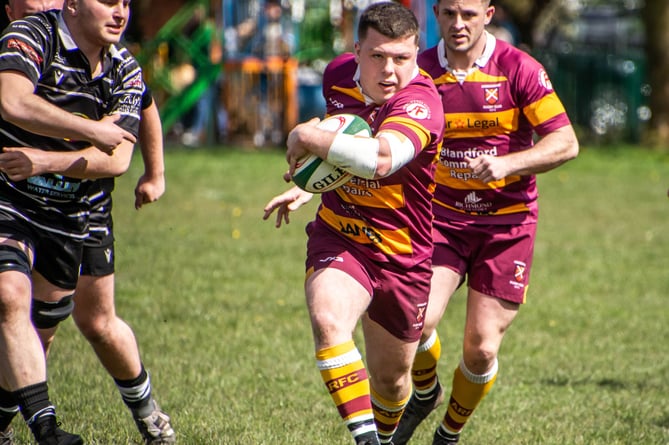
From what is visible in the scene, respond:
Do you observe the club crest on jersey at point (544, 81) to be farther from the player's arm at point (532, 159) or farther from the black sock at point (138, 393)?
the black sock at point (138, 393)

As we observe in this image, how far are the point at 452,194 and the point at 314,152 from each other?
156 cm

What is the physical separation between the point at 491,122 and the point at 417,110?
110 cm

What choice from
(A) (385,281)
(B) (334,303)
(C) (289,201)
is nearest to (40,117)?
(C) (289,201)

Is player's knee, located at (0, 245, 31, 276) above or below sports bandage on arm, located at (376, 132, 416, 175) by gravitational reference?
below

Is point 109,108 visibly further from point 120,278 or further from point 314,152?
point 120,278

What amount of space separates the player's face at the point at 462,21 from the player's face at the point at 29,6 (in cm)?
204

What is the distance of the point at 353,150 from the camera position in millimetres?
4418

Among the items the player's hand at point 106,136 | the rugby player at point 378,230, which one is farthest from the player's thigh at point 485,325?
the player's hand at point 106,136

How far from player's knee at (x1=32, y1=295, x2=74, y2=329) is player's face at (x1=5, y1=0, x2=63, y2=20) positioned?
4.84 ft

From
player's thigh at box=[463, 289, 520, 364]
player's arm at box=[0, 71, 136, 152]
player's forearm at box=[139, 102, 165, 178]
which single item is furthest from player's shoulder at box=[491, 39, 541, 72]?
player's arm at box=[0, 71, 136, 152]

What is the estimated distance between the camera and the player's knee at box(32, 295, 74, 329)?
4.93 meters

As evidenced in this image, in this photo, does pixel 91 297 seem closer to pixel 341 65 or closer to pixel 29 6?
pixel 29 6

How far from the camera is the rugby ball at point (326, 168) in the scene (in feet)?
14.9

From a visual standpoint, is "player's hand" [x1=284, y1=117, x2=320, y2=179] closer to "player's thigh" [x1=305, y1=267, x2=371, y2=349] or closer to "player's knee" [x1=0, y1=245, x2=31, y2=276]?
"player's thigh" [x1=305, y1=267, x2=371, y2=349]
